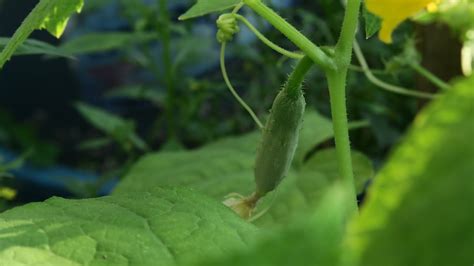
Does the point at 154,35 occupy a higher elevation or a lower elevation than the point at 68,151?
higher

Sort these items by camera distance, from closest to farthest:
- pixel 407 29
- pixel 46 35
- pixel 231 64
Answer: pixel 407 29
pixel 231 64
pixel 46 35

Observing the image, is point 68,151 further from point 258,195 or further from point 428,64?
point 258,195

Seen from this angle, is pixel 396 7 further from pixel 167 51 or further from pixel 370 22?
pixel 167 51

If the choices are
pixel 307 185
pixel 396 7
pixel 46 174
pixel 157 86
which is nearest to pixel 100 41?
pixel 307 185

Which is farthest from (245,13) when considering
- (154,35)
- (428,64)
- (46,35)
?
(46,35)

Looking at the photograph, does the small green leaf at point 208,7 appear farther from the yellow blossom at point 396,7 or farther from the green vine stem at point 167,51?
the green vine stem at point 167,51

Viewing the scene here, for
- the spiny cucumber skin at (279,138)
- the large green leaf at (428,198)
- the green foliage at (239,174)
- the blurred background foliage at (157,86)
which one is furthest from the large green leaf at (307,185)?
the large green leaf at (428,198)
